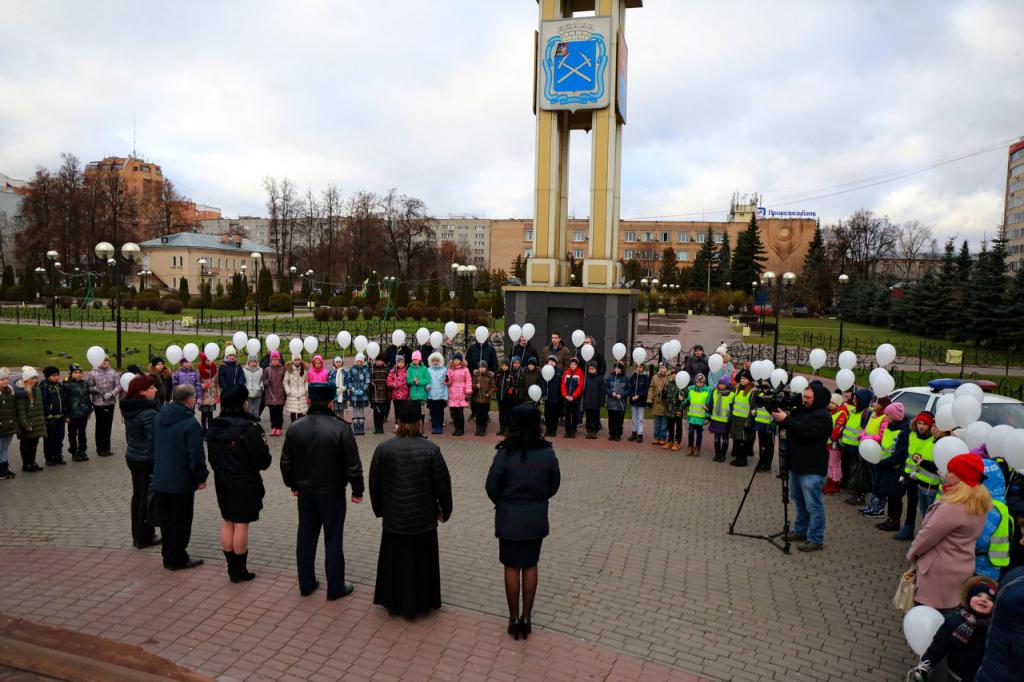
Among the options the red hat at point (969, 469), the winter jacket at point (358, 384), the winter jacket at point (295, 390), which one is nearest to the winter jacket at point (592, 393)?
the winter jacket at point (358, 384)

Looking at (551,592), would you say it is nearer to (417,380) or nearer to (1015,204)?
(417,380)

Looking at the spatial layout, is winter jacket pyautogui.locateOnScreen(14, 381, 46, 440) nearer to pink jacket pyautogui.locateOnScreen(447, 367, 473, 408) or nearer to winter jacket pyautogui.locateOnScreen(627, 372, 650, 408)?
pink jacket pyautogui.locateOnScreen(447, 367, 473, 408)

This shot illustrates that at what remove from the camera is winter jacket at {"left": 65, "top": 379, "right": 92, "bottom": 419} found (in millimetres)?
10039

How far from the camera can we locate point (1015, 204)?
8194 centimetres

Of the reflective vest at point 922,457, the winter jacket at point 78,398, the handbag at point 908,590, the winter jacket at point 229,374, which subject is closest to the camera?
the handbag at point 908,590

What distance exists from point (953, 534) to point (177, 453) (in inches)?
244

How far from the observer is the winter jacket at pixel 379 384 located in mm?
12312

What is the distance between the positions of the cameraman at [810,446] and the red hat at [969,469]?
2.08 metres

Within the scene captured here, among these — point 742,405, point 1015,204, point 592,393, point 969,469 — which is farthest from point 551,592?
point 1015,204

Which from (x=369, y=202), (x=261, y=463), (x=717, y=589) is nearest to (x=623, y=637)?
(x=717, y=589)

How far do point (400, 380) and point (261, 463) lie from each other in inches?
262

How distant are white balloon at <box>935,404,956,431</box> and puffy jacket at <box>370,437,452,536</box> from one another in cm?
508

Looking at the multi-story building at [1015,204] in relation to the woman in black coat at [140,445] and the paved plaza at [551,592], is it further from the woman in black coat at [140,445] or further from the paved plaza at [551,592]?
the woman in black coat at [140,445]

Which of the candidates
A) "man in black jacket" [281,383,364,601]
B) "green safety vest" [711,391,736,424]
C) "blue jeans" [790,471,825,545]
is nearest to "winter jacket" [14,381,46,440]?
"man in black jacket" [281,383,364,601]
